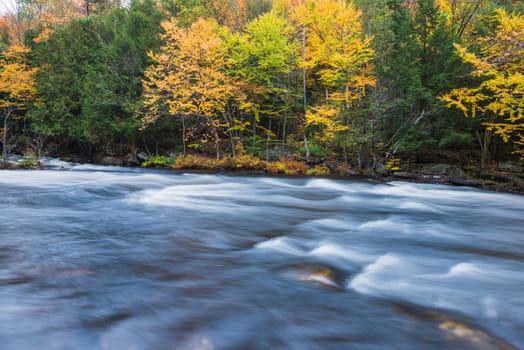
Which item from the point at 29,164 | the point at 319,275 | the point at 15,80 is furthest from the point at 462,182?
the point at 15,80

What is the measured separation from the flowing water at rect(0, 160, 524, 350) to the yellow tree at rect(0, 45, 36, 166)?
1721 centimetres

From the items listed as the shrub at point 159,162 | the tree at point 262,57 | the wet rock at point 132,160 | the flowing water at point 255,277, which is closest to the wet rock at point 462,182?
the flowing water at point 255,277

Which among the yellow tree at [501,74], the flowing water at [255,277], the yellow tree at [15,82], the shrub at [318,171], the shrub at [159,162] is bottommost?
the flowing water at [255,277]

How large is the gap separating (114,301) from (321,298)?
1.81 meters

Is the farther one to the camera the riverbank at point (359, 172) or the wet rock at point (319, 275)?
the riverbank at point (359, 172)

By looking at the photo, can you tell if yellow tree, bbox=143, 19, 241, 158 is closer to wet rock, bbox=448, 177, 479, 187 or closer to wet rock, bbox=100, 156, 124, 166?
wet rock, bbox=100, 156, 124, 166

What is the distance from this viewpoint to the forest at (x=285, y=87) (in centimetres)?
1396

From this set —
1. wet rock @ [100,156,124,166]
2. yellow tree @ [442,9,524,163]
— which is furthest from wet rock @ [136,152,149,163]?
yellow tree @ [442,9,524,163]

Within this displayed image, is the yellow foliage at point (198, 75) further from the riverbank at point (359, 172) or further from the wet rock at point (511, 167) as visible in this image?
the wet rock at point (511, 167)

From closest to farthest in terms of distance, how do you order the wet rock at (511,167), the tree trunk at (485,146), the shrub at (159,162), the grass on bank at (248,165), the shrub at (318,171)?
1. the wet rock at (511,167)
2. the tree trunk at (485,146)
3. the shrub at (318,171)
4. the grass on bank at (248,165)
5. the shrub at (159,162)

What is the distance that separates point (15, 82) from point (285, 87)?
16.8 meters

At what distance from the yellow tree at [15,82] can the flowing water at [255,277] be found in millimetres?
17212

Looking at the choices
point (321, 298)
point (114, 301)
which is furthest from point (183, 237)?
point (321, 298)

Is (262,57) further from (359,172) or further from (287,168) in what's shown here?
(359,172)
